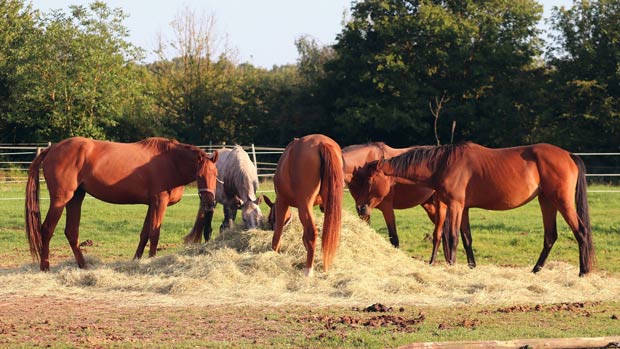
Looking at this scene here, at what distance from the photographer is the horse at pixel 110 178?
10.2 meters

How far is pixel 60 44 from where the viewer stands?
32031 millimetres

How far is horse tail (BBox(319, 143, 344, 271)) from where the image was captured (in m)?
9.05

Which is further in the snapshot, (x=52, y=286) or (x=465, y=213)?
(x=465, y=213)

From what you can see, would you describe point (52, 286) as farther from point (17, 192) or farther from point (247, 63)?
point (247, 63)

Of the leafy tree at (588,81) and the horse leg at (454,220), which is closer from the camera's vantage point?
the horse leg at (454,220)

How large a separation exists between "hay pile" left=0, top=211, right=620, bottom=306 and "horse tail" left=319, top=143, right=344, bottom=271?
315 millimetres

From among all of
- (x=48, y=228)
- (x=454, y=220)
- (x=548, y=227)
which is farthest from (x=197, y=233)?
(x=548, y=227)

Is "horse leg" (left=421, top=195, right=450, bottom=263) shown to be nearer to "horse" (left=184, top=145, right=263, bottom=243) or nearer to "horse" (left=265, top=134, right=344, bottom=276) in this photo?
"horse" (left=265, top=134, right=344, bottom=276)

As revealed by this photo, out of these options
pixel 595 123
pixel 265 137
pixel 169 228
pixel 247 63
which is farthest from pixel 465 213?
Result: pixel 247 63

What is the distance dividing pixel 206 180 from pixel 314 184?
5.30ft

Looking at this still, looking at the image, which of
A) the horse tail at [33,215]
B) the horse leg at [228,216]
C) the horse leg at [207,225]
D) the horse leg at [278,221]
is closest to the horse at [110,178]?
the horse tail at [33,215]

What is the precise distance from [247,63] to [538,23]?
45.6ft

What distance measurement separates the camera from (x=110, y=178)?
1028 centimetres

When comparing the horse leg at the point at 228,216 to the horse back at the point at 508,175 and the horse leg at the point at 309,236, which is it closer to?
the horse leg at the point at 309,236
